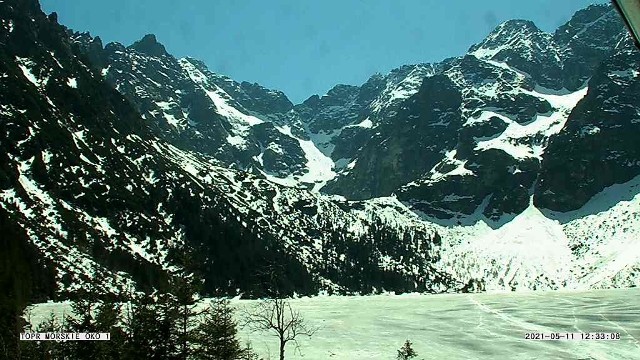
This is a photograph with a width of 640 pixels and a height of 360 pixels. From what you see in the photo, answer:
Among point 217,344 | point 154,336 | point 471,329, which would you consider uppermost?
point 154,336

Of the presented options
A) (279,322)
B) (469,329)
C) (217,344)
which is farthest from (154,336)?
(469,329)

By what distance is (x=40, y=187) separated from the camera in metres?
197

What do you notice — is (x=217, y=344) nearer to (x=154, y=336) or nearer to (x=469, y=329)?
(x=154, y=336)

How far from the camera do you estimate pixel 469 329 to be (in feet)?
315

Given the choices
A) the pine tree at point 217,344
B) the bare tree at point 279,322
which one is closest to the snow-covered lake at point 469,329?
the bare tree at point 279,322

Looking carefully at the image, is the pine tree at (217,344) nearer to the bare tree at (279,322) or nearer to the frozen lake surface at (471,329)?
the bare tree at (279,322)

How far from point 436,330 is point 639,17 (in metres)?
96.0

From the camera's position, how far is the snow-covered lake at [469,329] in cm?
7225

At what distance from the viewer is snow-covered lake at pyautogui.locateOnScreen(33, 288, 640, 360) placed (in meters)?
72.2

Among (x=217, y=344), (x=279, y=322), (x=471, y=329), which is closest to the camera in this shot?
(x=217, y=344)

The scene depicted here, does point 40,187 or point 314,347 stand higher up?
point 40,187

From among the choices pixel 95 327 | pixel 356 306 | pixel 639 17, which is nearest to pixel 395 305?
pixel 356 306

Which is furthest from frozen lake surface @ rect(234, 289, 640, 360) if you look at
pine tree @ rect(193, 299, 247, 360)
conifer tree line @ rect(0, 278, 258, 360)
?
pine tree @ rect(193, 299, 247, 360)

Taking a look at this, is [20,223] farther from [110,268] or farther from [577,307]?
[577,307]
